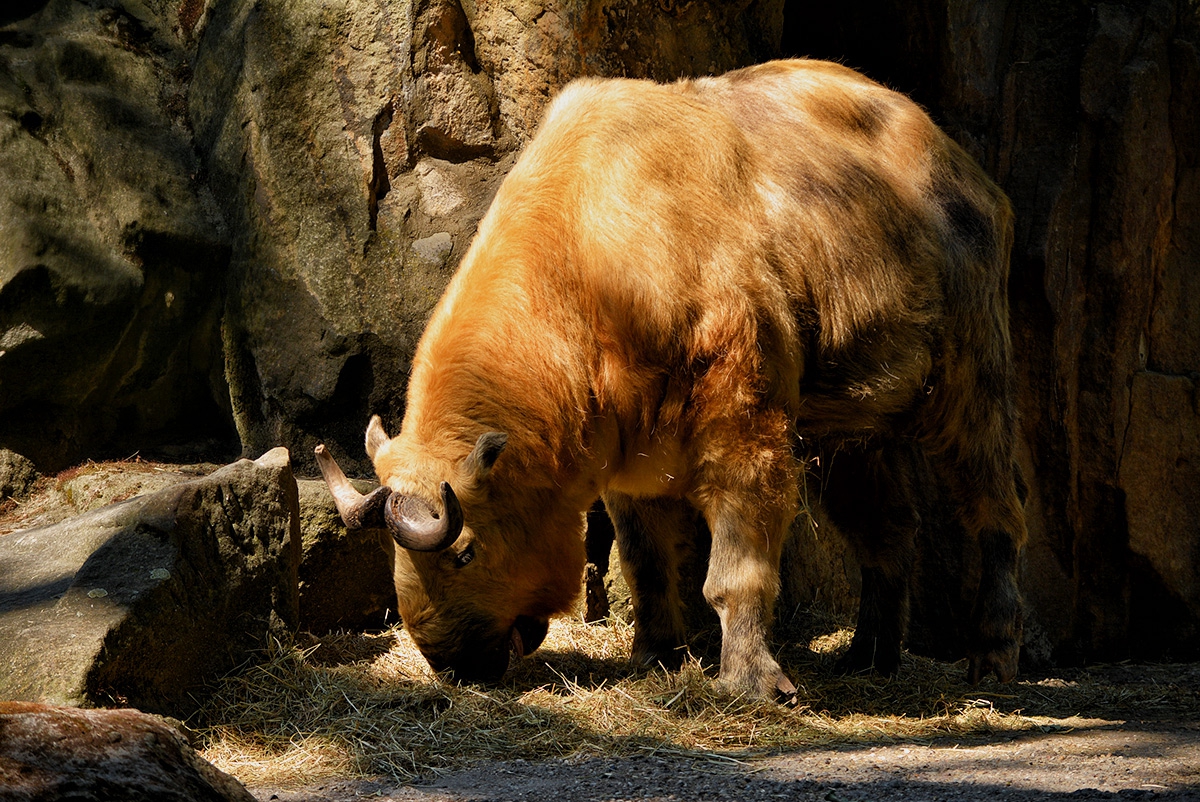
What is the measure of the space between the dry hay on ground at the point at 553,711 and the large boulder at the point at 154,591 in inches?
8.4

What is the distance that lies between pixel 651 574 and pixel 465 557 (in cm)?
120

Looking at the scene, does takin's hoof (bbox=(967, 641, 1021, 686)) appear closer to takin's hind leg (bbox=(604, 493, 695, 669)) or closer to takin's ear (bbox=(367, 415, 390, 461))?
takin's hind leg (bbox=(604, 493, 695, 669))

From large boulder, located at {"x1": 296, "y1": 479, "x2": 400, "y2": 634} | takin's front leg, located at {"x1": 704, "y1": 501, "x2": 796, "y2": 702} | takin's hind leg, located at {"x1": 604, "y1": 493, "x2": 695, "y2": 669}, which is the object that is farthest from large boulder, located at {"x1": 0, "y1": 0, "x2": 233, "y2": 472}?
takin's front leg, located at {"x1": 704, "y1": 501, "x2": 796, "y2": 702}

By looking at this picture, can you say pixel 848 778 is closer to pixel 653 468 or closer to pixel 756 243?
pixel 653 468

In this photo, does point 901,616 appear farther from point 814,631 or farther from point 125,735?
point 125,735

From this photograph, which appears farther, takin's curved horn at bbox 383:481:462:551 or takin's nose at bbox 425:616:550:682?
takin's nose at bbox 425:616:550:682

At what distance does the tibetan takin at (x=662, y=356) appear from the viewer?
4.69 metres

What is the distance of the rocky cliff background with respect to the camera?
6.20 meters

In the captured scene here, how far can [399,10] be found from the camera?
619cm

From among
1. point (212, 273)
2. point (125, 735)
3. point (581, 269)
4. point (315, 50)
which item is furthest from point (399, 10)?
point (125, 735)

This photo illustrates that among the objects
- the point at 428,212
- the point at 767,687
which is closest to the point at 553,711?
the point at 767,687

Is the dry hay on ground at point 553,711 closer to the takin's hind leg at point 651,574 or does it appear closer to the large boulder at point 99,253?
the takin's hind leg at point 651,574

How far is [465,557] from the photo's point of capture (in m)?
4.66

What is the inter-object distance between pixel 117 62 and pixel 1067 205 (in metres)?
5.72
